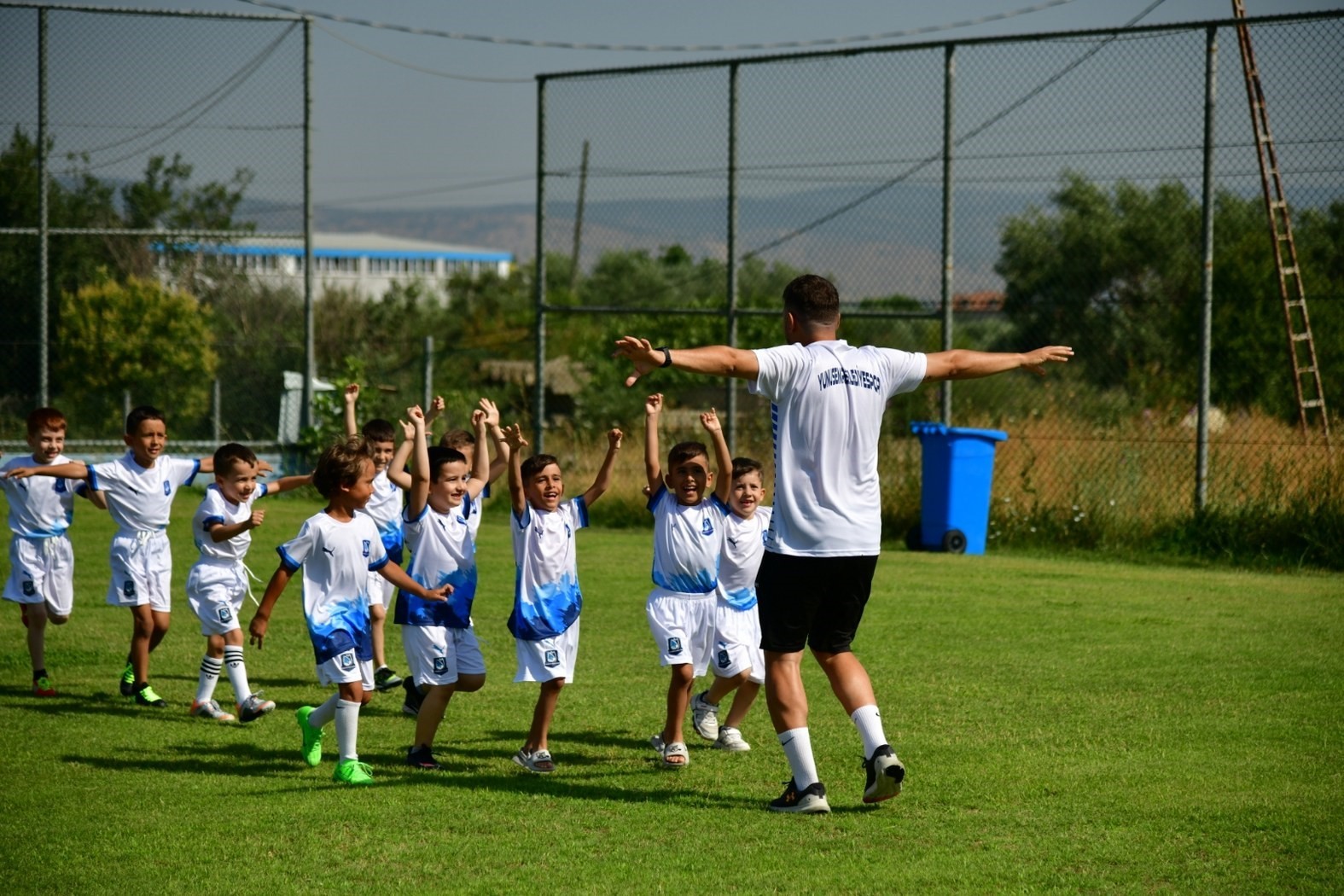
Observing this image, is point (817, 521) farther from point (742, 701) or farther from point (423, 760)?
point (423, 760)

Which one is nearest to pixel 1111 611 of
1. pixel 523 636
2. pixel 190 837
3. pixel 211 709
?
pixel 523 636

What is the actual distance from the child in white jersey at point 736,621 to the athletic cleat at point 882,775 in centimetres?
145

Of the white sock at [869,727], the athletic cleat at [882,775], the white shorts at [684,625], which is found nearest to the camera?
the athletic cleat at [882,775]

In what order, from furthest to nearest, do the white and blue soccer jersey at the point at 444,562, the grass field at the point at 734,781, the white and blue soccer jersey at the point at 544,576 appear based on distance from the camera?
the white and blue soccer jersey at the point at 444,562 → the white and blue soccer jersey at the point at 544,576 → the grass field at the point at 734,781

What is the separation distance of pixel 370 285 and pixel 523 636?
99655mm

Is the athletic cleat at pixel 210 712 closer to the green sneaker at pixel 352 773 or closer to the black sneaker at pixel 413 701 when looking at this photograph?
the black sneaker at pixel 413 701

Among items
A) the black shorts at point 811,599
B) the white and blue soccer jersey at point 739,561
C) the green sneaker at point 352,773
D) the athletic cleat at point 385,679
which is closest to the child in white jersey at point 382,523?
the athletic cleat at point 385,679

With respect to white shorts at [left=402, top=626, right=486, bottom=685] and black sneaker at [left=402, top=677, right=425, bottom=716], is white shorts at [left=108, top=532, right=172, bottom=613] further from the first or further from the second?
white shorts at [left=402, top=626, right=486, bottom=685]

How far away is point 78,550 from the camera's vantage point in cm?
1484

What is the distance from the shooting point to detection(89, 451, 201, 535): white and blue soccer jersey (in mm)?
8523

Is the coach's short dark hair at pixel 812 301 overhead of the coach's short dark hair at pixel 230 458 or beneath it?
overhead

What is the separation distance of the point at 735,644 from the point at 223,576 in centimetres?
311

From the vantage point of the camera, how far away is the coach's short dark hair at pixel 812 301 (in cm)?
598

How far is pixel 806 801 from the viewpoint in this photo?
227 inches
